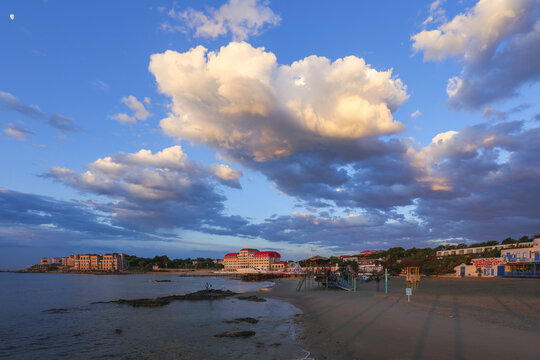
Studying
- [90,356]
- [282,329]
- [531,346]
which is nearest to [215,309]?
[282,329]

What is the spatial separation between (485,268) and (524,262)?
8.76 m

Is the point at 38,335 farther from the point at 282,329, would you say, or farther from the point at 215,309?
the point at 282,329

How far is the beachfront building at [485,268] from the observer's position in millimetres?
59031

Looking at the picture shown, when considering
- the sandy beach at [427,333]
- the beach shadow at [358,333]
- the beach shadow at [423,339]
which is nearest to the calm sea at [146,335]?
the beach shadow at [358,333]

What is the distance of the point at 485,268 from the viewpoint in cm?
6206

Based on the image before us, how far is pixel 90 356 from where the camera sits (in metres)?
14.2

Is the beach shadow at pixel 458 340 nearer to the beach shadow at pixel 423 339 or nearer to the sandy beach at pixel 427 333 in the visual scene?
the sandy beach at pixel 427 333

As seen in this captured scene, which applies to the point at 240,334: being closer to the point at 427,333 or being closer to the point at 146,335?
the point at 146,335

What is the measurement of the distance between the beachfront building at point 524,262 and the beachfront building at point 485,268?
1199 millimetres

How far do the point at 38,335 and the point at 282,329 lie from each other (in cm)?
1592

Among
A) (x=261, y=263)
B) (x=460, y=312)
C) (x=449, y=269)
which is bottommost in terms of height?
(x=261, y=263)

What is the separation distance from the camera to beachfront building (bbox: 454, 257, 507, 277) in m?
59.0

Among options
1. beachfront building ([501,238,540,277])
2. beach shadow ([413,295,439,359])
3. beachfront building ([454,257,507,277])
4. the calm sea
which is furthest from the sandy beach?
beachfront building ([454,257,507,277])

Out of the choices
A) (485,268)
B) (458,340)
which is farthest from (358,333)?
(485,268)
